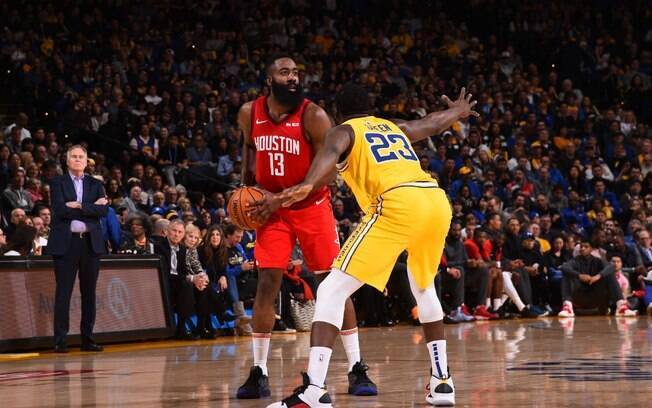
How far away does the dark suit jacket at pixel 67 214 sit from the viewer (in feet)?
36.2

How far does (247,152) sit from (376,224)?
1.50 metres

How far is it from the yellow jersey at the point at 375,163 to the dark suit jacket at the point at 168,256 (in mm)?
7014

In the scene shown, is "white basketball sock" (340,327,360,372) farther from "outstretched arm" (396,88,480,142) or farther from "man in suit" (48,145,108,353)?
"man in suit" (48,145,108,353)

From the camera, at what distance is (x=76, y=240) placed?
11.2 metres

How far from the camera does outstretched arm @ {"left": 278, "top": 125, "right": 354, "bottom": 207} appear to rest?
6090mm

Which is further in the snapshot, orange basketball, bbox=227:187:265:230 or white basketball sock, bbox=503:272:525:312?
white basketball sock, bbox=503:272:525:312

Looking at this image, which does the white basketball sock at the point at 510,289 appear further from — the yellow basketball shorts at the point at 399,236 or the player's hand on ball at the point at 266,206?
the player's hand on ball at the point at 266,206

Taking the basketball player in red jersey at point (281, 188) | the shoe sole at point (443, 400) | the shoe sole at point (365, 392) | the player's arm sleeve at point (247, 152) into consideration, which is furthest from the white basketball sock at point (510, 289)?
the shoe sole at point (443, 400)

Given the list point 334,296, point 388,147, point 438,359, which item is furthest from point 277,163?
point 438,359

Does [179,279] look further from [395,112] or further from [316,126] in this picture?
[395,112]

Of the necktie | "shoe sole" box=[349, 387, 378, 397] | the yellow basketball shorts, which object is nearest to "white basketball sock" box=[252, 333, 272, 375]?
"shoe sole" box=[349, 387, 378, 397]

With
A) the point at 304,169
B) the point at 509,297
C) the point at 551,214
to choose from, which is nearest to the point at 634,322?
the point at 509,297

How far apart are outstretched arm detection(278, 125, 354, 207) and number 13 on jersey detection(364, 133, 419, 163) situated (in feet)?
0.44

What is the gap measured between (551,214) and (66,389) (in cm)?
1440
